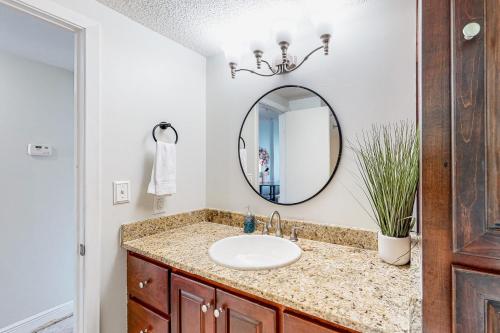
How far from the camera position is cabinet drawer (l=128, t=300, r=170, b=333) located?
1.14 m

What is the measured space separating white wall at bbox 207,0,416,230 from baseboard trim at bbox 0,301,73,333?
6.29 feet

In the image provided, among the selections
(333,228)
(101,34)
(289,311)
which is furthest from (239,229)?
(101,34)

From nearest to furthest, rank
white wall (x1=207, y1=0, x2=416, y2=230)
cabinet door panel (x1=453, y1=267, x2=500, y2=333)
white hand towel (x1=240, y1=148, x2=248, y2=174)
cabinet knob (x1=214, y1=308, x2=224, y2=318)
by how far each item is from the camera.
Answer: cabinet door panel (x1=453, y1=267, x2=500, y2=333), cabinet knob (x1=214, y1=308, x2=224, y2=318), white wall (x1=207, y1=0, x2=416, y2=230), white hand towel (x1=240, y1=148, x2=248, y2=174)

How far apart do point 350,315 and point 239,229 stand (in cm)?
97

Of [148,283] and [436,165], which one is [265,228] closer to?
[148,283]

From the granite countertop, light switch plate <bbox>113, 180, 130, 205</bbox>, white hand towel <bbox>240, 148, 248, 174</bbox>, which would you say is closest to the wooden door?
the granite countertop

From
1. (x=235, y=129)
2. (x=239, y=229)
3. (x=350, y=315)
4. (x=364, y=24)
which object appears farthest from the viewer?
(x=235, y=129)

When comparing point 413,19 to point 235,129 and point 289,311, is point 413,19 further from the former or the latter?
point 289,311

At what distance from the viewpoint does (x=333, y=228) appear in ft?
4.22

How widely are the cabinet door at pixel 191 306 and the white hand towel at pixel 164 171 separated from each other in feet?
1.67

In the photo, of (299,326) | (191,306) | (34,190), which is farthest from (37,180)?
(299,326)

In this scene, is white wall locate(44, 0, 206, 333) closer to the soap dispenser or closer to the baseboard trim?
the soap dispenser

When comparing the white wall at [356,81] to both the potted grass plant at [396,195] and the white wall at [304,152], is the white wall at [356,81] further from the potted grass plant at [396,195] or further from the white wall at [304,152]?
the potted grass plant at [396,195]

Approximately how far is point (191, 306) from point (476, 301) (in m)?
0.94
